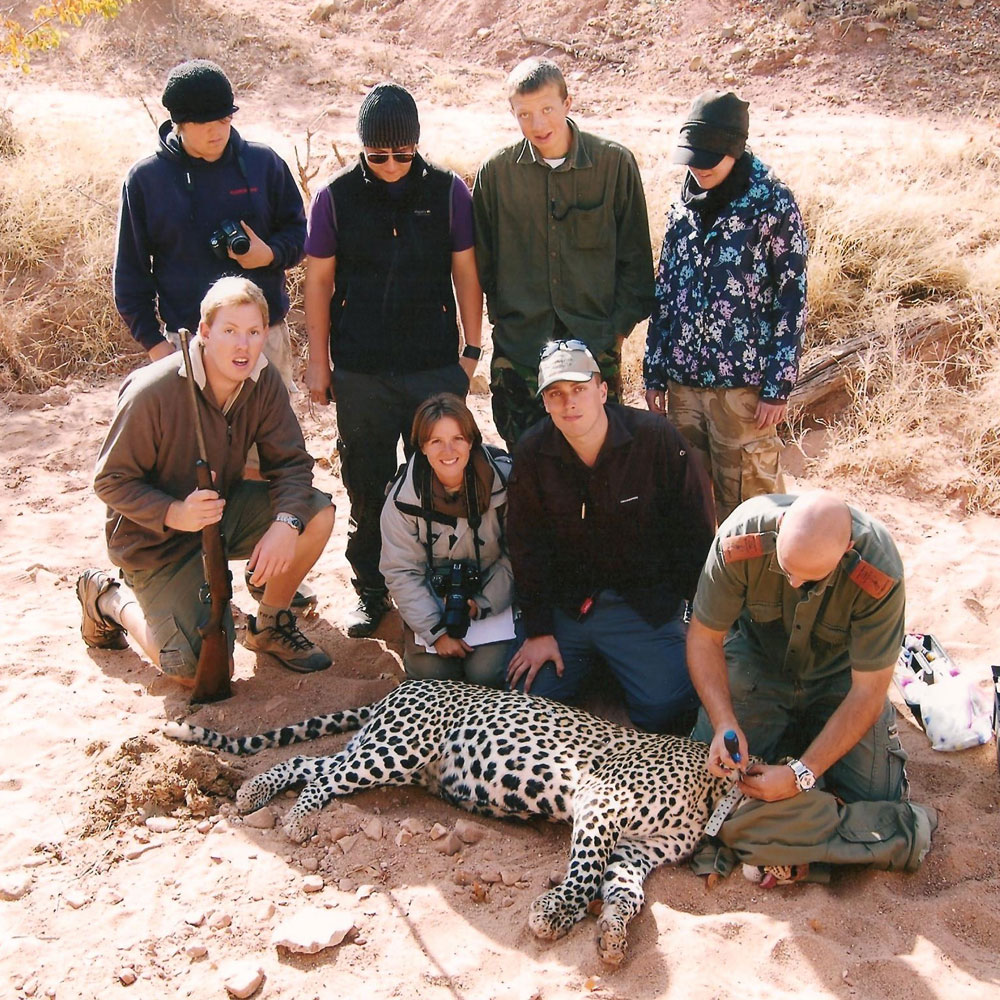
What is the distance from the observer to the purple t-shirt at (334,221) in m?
4.56

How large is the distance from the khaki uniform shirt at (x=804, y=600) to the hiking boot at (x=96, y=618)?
8.92ft

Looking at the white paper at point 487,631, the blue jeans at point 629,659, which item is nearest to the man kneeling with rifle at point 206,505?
the white paper at point 487,631

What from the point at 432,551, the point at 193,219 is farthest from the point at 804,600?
the point at 193,219

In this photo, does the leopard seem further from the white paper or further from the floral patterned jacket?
the floral patterned jacket

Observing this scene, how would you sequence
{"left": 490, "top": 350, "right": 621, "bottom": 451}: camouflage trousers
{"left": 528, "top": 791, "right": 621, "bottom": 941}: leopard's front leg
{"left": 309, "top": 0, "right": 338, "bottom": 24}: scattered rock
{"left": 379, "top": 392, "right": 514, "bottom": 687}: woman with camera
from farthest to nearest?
{"left": 309, "top": 0, "right": 338, "bottom": 24}: scattered rock, {"left": 490, "top": 350, "right": 621, "bottom": 451}: camouflage trousers, {"left": 379, "top": 392, "right": 514, "bottom": 687}: woman with camera, {"left": 528, "top": 791, "right": 621, "bottom": 941}: leopard's front leg

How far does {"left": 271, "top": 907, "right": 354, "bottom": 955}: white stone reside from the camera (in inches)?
123

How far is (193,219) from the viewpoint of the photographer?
4.74 meters

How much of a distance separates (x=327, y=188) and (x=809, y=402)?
360 centimetres

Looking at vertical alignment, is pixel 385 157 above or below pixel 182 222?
above

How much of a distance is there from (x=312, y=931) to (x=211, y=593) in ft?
5.09

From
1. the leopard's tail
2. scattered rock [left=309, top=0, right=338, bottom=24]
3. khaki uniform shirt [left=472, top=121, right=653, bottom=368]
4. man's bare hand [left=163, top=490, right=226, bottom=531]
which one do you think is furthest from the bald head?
scattered rock [left=309, top=0, right=338, bottom=24]

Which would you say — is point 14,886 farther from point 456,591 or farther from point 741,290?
point 741,290

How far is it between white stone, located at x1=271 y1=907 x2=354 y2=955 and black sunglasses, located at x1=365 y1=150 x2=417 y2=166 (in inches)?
115

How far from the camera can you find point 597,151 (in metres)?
4.61
